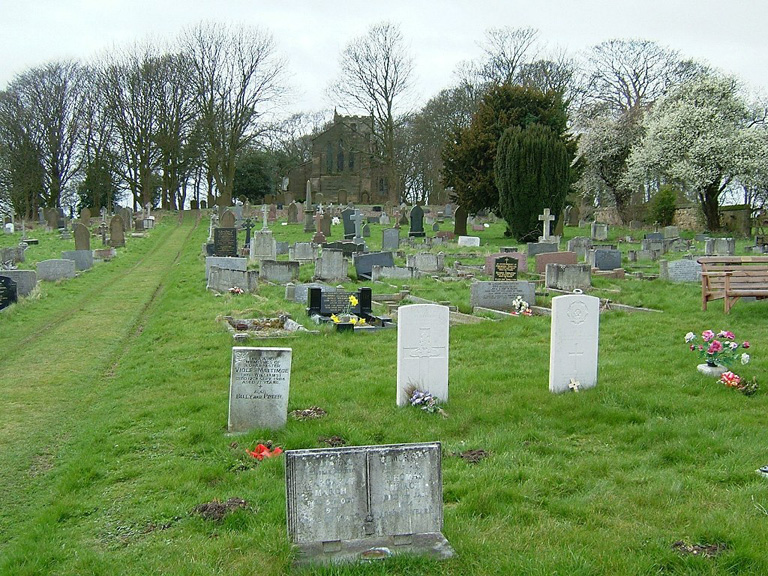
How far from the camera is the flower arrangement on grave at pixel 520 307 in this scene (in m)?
14.1

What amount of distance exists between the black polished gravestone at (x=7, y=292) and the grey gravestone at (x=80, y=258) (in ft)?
26.7

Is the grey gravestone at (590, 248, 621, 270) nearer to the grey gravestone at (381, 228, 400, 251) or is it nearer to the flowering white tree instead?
the grey gravestone at (381, 228, 400, 251)

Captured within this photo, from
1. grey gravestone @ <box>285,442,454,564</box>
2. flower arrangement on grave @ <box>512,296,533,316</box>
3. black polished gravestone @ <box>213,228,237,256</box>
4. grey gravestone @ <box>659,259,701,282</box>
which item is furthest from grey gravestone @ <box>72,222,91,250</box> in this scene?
grey gravestone @ <box>285,442,454,564</box>

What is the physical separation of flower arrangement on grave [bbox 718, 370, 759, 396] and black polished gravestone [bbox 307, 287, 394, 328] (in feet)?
19.8

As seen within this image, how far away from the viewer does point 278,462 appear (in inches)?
251

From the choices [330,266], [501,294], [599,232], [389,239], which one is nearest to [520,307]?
[501,294]

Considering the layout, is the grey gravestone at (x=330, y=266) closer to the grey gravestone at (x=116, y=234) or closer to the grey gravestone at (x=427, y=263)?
the grey gravestone at (x=427, y=263)

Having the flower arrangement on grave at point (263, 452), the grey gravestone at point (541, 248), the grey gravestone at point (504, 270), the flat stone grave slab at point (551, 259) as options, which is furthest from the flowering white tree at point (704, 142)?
the flower arrangement on grave at point (263, 452)

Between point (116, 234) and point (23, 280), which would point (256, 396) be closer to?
point (23, 280)

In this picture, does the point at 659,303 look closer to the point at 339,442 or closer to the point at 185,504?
the point at 339,442

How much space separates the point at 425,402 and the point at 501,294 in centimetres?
726

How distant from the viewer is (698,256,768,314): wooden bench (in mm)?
12914

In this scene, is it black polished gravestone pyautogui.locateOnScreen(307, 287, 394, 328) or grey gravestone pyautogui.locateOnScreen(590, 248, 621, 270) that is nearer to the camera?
black polished gravestone pyautogui.locateOnScreen(307, 287, 394, 328)

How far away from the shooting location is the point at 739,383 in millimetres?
8305
